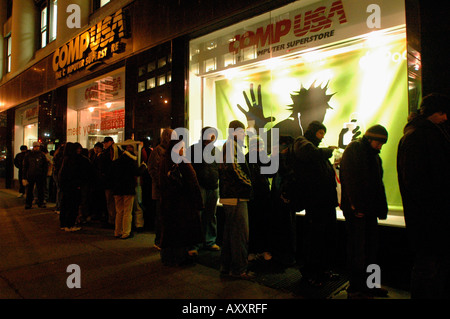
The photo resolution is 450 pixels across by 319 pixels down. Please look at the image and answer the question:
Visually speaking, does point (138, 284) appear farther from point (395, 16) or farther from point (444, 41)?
point (395, 16)

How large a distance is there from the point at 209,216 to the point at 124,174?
1800 millimetres

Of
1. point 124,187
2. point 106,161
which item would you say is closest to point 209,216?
point 124,187

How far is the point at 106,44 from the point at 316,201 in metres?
7.49

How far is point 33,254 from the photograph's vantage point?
4.73 meters

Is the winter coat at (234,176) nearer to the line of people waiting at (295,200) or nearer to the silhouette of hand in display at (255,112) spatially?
the line of people waiting at (295,200)

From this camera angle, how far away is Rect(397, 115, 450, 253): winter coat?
2373mm

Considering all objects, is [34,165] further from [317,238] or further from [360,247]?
[360,247]

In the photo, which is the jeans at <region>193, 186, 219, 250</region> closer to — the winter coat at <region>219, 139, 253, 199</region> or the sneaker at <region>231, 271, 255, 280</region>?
the winter coat at <region>219, 139, 253, 199</region>

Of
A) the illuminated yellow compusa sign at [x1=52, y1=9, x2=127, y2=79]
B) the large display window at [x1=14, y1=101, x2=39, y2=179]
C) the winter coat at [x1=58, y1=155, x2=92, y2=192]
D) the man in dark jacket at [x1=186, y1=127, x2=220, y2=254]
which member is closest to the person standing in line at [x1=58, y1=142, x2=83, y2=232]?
the winter coat at [x1=58, y1=155, x2=92, y2=192]

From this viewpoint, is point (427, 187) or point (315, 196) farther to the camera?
point (315, 196)

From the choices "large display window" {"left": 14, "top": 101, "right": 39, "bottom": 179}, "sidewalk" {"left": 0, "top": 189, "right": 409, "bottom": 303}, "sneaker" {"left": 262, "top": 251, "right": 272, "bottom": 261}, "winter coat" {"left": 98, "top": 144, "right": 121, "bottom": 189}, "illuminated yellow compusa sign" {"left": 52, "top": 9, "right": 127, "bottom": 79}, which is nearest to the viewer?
"sidewalk" {"left": 0, "top": 189, "right": 409, "bottom": 303}

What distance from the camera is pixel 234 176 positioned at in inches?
147

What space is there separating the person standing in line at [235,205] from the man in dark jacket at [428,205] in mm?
1778

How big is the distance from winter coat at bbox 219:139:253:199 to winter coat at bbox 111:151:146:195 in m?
2.40
